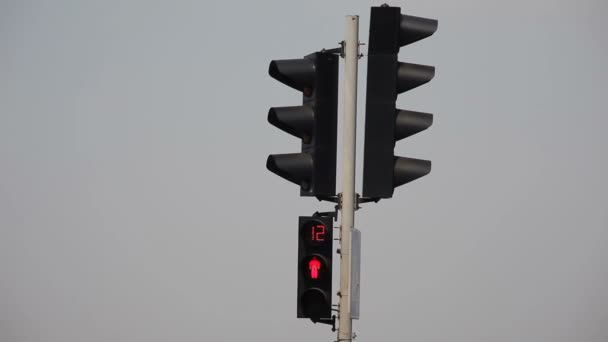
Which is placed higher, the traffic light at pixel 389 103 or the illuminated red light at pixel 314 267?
the traffic light at pixel 389 103

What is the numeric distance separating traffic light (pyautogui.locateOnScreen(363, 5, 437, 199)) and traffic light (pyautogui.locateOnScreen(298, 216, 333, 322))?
26.6 inches

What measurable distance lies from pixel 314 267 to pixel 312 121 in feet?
5.31

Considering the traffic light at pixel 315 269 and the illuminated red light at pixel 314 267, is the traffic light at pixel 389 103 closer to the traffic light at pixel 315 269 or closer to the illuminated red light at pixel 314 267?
the traffic light at pixel 315 269

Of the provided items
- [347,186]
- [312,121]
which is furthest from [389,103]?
[347,186]

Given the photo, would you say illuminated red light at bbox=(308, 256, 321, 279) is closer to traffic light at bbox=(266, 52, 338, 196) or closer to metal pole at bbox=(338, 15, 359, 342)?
metal pole at bbox=(338, 15, 359, 342)

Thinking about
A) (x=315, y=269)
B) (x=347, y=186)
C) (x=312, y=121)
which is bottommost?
(x=315, y=269)

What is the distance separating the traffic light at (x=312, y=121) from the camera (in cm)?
784

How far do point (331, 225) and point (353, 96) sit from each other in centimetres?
146

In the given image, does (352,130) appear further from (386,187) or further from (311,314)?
(311,314)

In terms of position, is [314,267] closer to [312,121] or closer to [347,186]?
[347,186]

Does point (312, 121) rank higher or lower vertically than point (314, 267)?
higher

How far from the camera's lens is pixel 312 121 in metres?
7.83

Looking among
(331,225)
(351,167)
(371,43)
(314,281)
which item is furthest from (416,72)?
(314,281)

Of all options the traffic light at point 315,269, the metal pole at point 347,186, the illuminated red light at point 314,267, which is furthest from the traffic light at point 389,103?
the illuminated red light at point 314,267
